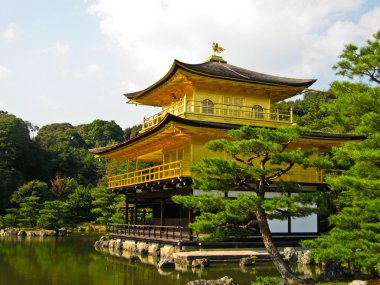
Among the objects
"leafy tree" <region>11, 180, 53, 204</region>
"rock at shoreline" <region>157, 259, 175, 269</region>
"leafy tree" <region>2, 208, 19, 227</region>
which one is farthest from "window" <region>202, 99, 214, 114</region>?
"leafy tree" <region>11, 180, 53, 204</region>

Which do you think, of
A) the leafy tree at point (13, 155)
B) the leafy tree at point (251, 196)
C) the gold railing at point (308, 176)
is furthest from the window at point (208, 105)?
the leafy tree at point (13, 155)

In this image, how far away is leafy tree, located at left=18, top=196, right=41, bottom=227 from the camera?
39.9m

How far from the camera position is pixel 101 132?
97.1 metres

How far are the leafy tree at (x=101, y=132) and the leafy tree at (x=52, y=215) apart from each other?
52.6 m

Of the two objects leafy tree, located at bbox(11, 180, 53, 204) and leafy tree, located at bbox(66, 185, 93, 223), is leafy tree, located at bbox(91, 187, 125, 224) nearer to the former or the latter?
leafy tree, located at bbox(11, 180, 53, 204)

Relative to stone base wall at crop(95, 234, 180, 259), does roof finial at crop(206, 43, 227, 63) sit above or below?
above

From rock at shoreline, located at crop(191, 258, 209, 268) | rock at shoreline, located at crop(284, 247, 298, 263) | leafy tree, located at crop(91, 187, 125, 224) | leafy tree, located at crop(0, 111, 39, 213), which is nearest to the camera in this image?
rock at shoreline, located at crop(191, 258, 209, 268)

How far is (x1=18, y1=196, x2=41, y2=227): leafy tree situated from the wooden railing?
43.0ft

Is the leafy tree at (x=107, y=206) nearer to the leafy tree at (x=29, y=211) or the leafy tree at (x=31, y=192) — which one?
the leafy tree at (x=29, y=211)

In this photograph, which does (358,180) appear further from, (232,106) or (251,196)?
(232,106)

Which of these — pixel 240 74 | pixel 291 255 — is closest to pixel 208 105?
pixel 240 74

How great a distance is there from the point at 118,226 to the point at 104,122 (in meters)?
71.8

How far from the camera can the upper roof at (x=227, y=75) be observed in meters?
21.8

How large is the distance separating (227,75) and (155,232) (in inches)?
342
